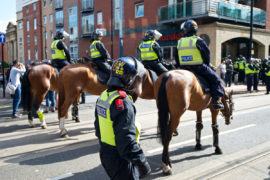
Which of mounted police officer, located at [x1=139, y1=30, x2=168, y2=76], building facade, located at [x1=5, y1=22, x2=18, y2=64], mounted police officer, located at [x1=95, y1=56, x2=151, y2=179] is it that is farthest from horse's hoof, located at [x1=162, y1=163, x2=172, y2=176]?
building facade, located at [x1=5, y1=22, x2=18, y2=64]

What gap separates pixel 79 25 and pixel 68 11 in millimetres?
4017

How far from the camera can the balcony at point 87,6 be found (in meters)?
32.2

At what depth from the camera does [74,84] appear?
6.20m

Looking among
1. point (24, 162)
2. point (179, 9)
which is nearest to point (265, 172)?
point (24, 162)

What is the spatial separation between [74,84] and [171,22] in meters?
18.4

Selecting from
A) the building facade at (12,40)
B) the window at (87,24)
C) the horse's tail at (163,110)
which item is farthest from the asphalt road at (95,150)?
the building facade at (12,40)

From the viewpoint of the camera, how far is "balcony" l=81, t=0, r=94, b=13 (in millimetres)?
32162

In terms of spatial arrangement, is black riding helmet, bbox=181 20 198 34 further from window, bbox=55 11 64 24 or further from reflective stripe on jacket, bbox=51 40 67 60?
window, bbox=55 11 64 24

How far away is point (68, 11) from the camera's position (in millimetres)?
36688

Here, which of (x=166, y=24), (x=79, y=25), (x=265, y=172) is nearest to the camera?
(x=265, y=172)

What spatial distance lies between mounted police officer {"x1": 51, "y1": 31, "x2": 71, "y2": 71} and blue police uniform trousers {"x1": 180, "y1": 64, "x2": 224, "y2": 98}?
13.9ft

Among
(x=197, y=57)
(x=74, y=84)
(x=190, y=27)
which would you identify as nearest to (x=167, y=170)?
(x=197, y=57)

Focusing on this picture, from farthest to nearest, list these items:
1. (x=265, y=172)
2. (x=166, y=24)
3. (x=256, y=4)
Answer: (x=256, y=4), (x=166, y=24), (x=265, y=172)

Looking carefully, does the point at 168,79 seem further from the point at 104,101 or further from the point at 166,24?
the point at 166,24
